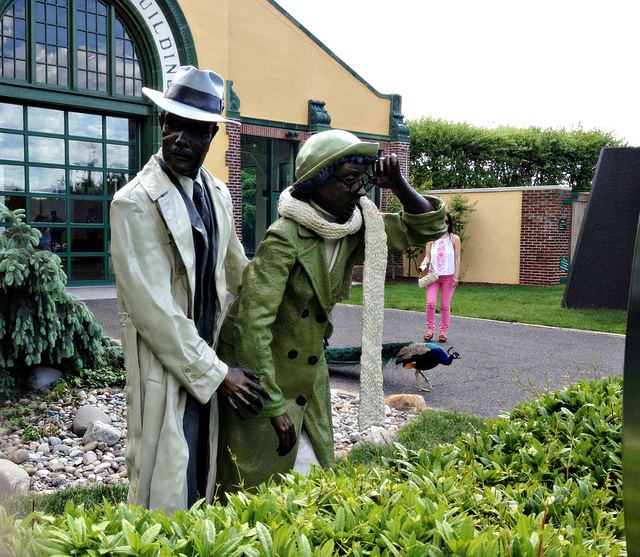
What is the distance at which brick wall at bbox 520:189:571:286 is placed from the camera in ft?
60.8

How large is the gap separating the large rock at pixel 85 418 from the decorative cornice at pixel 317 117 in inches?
534

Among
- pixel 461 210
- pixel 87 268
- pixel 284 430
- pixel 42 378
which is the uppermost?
pixel 461 210

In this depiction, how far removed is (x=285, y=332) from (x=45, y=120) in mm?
12978

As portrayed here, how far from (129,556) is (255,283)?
1.30 metres

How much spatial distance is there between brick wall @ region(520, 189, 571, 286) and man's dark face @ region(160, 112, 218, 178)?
1717cm

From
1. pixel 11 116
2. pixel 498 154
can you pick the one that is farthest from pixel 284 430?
pixel 498 154

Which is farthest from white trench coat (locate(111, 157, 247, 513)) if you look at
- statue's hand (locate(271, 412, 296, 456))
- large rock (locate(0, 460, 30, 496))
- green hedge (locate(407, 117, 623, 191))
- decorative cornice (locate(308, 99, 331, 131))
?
green hedge (locate(407, 117, 623, 191))

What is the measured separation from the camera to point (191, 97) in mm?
2561

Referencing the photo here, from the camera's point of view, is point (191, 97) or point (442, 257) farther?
point (442, 257)

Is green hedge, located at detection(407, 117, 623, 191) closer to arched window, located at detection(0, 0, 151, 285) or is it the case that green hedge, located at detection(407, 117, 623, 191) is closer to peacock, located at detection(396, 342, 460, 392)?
arched window, located at detection(0, 0, 151, 285)

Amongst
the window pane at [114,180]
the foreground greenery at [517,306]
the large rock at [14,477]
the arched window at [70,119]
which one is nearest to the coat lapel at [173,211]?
the large rock at [14,477]

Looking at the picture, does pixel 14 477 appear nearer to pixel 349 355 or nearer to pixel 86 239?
pixel 349 355

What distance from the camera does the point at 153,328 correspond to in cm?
244

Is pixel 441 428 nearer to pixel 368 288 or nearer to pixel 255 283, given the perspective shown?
pixel 368 288
